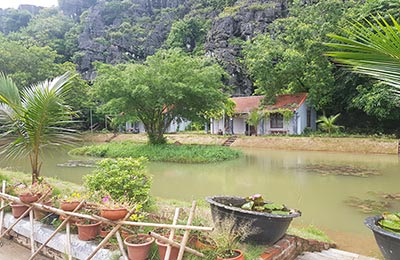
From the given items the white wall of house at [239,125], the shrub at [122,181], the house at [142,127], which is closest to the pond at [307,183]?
the shrub at [122,181]

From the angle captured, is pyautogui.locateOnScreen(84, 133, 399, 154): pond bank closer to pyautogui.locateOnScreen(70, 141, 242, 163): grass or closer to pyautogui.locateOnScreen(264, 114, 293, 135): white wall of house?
pyautogui.locateOnScreen(264, 114, 293, 135): white wall of house

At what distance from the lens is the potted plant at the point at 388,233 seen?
7.09ft

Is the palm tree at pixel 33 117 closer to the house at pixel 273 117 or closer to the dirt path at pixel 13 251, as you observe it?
the dirt path at pixel 13 251

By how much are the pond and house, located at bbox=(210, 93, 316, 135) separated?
7.74 meters

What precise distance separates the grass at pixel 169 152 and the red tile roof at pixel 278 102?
8354 mm

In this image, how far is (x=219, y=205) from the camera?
3061 millimetres

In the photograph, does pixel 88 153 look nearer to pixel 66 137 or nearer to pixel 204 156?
pixel 204 156

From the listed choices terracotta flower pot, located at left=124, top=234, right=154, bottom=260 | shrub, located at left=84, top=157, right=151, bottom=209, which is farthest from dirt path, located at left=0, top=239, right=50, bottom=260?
terracotta flower pot, located at left=124, top=234, right=154, bottom=260

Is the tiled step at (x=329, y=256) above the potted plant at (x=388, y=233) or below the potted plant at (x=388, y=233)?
below

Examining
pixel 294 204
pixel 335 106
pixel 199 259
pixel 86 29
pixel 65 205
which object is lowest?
pixel 294 204

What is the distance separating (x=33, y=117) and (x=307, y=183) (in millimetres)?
6997

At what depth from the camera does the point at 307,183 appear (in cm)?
881

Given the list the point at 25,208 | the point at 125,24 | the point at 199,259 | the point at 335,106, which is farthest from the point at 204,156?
the point at 125,24

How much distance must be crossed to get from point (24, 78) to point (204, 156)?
18.3m
